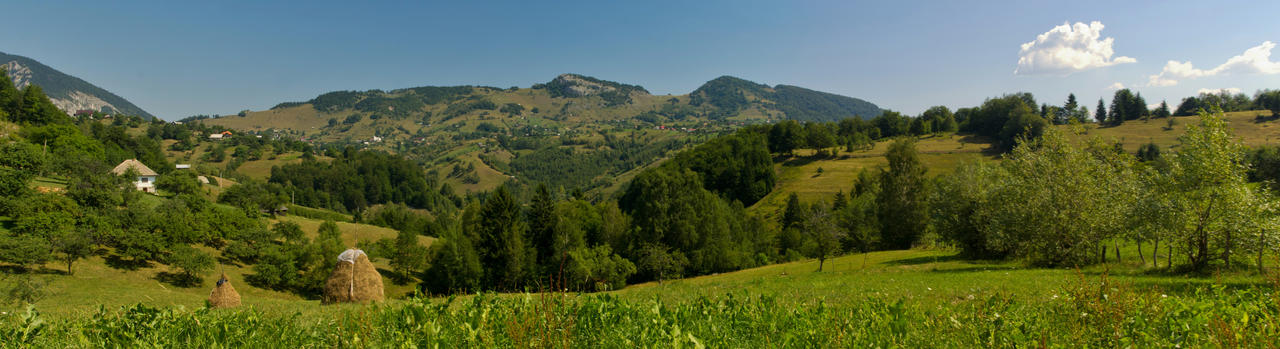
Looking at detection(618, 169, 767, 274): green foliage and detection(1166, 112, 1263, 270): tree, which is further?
detection(618, 169, 767, 274): green foliage

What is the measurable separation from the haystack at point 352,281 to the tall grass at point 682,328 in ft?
64.0

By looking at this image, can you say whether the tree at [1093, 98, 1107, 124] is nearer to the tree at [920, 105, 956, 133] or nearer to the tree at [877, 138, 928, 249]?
the tree at [920, 105, 956, 133]

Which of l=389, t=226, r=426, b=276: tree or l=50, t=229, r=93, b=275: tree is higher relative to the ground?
l=50, t=229, r=93, b=275: tree

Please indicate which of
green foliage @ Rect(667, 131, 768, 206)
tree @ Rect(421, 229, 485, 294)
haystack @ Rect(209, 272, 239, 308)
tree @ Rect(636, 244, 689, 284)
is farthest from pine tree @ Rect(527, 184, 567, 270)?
green foliage @ Rect(667, 131, 768, 206)

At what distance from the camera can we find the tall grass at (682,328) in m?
5.07

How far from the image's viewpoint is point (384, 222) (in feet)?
415

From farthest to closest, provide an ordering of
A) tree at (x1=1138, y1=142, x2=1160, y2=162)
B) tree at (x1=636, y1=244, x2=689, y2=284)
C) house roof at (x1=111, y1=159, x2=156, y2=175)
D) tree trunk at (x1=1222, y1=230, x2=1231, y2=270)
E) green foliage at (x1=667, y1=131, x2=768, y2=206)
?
green foliage at (x1=667, y1=131, x2=768, y2=206) → tree at (x1=1138, y1=142, x2=1160, y2=162) → house roof at (x1=111, y1=159, x2=156, y2=175) → tree at (x1=636, y1=244, x2=689, y2=284) → tree trunk at (x1=1222, y1=230, x2=1231, y2=270)

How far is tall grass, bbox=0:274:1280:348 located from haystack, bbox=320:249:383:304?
19.5 m

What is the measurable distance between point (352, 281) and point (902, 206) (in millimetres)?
52414

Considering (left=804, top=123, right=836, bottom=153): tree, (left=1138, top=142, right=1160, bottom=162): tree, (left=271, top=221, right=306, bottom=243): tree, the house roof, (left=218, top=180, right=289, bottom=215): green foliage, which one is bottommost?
(left=271, top=221, right=306, bottom=243): tree

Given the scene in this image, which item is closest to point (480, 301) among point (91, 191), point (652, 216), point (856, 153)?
point (652, 216)

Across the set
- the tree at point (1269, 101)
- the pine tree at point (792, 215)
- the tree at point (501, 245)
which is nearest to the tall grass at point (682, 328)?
the tree at point (501, 245)

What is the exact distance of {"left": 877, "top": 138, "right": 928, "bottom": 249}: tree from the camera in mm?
51906

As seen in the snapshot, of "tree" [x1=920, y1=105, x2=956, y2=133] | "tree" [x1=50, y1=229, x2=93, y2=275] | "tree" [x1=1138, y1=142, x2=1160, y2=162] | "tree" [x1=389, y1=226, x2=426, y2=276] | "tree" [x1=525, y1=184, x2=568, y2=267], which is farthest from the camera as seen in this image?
"tree" [x1=920, y1=105, x2=956, y2=133]
